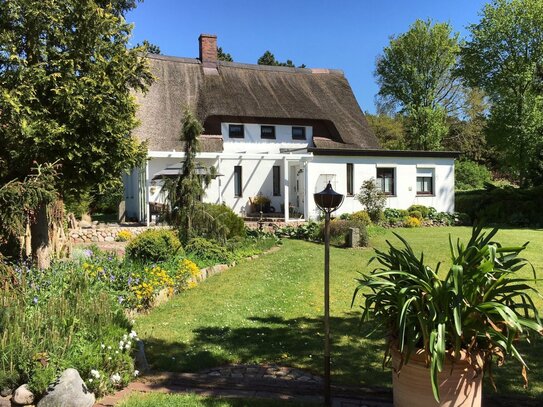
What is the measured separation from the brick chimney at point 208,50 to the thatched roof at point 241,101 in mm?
423

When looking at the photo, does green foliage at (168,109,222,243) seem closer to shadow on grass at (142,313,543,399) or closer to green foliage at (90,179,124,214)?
shadow on grass at (142,313,543,399)

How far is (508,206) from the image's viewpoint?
21.6 metres

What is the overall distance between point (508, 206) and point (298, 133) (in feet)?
36.3

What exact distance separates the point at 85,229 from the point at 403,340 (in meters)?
13.8

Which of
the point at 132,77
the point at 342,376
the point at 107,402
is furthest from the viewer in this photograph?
the point at 132,77

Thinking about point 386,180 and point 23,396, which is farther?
point 386,180

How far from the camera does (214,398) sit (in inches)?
166

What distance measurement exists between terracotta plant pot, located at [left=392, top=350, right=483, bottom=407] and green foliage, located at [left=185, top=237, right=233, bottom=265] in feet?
23.0

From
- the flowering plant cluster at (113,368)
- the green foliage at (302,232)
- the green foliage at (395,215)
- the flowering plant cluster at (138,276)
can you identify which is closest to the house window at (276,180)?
the green foliage at (395,215)

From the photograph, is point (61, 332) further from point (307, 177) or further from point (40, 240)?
point (307, 177)

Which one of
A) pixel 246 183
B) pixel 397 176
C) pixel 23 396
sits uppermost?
pixel 397 176

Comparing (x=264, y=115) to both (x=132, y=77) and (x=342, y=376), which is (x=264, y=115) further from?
(x=342, y=376)

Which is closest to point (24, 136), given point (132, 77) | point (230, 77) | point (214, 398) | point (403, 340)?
point (132, 77)

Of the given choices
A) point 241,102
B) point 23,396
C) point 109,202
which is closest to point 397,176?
point 241,102
